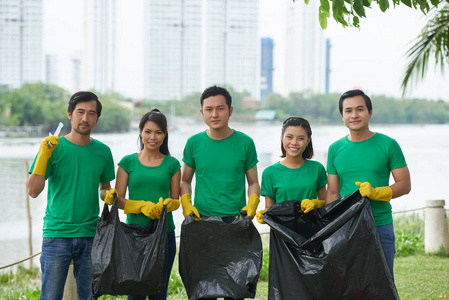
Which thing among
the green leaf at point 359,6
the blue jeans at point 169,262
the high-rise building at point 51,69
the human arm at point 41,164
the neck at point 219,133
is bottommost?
the blue jeans at point 169,262

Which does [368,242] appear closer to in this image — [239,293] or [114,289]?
[239,293]

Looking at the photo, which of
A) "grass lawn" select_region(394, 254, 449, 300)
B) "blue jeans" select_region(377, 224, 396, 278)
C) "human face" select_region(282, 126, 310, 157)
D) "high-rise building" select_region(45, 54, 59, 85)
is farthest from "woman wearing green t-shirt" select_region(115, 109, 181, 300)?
"high-rise building" select_region(45, 54, 59, 85)

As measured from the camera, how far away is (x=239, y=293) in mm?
2516

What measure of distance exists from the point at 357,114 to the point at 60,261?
1.55 metres

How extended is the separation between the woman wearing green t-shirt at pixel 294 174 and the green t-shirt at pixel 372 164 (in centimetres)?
12

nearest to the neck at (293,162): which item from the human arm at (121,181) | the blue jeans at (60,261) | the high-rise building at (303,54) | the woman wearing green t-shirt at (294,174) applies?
the woman wearing green t-shirt at (294,174)

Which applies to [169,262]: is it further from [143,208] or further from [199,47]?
[199,47]

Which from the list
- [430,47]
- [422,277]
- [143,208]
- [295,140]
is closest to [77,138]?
[143,208]

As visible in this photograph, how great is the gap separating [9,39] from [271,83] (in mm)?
18257

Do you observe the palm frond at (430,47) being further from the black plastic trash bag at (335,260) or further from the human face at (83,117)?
the human face at (83,117)

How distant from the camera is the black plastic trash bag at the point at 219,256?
2.53m

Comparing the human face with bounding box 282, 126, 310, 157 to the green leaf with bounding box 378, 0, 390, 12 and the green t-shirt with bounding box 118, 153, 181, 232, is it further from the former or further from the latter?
the green leaf with bounding box 378, 0, 390, 12

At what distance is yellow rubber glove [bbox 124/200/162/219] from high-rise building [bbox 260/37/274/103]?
108 ft

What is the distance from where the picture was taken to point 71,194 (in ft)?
8.27
